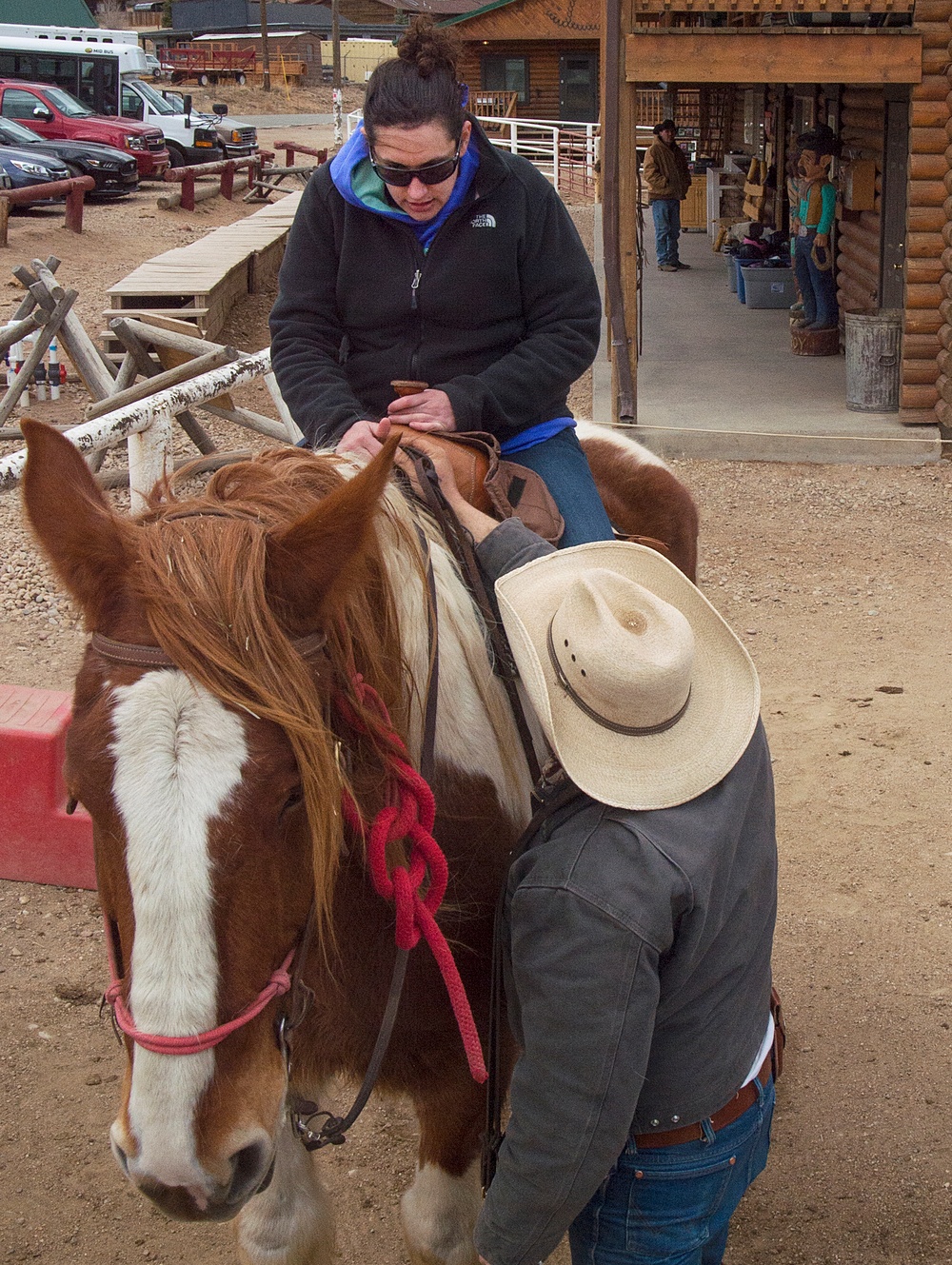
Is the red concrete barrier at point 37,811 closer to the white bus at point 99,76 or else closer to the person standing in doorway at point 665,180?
the person standing in doorway at point 665,180

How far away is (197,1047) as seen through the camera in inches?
53.3

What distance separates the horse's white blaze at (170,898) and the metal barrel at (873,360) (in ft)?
26.3

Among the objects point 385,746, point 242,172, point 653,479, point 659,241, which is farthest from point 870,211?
point 242,172

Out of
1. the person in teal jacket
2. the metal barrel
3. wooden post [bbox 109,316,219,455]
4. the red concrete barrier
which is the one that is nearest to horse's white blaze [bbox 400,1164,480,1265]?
the red concrete barrier

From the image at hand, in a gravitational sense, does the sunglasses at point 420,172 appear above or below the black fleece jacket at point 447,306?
above

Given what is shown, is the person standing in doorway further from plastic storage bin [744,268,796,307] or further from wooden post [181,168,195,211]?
wooden post [181,168,195,211]

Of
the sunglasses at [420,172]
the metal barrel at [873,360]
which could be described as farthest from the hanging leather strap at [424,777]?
the metal barrel at [873,360]

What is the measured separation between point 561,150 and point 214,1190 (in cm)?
2936

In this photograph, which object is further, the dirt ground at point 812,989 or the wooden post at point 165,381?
the wooden post at point 165,381

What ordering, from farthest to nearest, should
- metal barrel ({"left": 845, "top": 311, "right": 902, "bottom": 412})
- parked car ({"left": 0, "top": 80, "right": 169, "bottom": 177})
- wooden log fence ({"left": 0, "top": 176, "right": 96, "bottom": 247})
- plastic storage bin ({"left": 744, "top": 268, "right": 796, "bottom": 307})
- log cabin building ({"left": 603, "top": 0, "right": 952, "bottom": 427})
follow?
parked car ({"left": 0, "top": 80, "right": 169, "bottom": 177}), wooden log fence ({"left": 0, "top": 176, "right": 96, "bottom": 247}), plastic storage bin ({"left": 744, "top": 268, "right": 796, "bottom": 307}), metal barrel ({"left": 845, "top": 311, "right": 902, "bottom": 412}), log cabin building ({"left": 603, "top": 0, "right": 952, "bottom": 427})

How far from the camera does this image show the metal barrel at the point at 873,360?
8.40 m

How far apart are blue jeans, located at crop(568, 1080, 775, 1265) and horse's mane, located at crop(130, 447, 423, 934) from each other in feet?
2.08

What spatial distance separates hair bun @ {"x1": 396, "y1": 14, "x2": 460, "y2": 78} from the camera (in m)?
2.29

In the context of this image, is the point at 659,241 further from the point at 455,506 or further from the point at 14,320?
the point at 455,506
